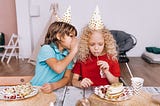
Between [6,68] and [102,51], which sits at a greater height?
[102,51]

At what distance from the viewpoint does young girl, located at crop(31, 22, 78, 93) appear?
1387 mm

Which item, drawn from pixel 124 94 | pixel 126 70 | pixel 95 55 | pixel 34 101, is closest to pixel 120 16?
pixel 126 70

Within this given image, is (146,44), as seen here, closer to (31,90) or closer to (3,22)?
(3,22)

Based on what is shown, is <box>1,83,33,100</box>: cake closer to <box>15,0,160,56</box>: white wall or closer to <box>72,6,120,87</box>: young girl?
<box>72,6,120,87</box>: young girl

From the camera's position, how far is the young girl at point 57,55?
1.39 m

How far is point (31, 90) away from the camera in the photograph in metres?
1.09

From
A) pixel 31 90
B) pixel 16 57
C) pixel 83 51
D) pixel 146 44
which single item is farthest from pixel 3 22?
pixel 31 90

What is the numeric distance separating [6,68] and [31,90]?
288cm

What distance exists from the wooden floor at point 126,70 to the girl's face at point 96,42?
68.6 inches

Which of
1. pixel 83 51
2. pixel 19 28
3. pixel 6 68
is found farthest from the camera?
pixel 19 28

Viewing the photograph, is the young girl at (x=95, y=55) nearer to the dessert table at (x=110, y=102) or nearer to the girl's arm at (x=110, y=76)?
the girl's arm at (x=110, y=76)

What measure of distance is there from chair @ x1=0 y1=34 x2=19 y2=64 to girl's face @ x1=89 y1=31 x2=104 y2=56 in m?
2.98

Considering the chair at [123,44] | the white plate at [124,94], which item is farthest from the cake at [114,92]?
the chair at [123,44]

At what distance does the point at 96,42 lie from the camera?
1.48m
